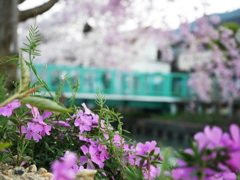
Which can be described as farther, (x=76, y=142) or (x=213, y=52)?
(x=213, y=52)

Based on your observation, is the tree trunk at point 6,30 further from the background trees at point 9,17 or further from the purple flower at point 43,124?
the purple flower at point 43,124

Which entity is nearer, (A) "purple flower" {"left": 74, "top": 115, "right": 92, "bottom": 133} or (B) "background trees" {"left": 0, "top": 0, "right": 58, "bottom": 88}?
(A) "purple flower" {"left": 74, "top": 115, "right": 92, "bottom": 133}

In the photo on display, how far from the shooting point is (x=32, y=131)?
0.76m

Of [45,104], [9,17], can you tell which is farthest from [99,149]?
[9,17]

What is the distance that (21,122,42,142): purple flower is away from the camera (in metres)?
0.75

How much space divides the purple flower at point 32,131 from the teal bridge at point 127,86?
36.7 ft

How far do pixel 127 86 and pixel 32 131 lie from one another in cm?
1294

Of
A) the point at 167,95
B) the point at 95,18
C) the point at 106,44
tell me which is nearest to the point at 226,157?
the point at 95,18

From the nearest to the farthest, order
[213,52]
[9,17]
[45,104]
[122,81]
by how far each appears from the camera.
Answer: [45,104], [9,17], [213,52], [122,81]

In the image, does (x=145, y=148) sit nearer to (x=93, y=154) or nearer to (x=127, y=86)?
(x=93, y=154)

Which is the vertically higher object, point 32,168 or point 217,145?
point 217,145

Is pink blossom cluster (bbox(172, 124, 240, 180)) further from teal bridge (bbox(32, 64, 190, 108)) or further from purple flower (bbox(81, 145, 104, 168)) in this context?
teal bridge (bbox(32, 64, 190, 108))

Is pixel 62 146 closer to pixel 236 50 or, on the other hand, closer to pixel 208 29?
pixel 208 29

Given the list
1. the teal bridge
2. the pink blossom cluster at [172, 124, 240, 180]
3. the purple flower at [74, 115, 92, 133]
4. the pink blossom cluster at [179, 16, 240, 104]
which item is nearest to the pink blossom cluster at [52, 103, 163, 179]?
the purple flower at [74, 115, 92, 133]
